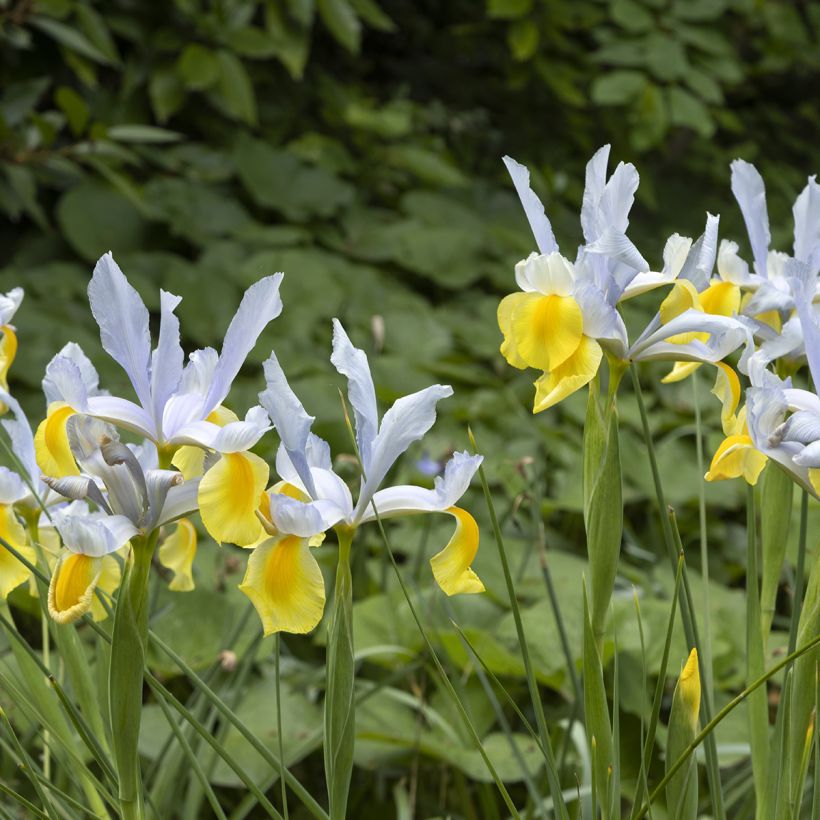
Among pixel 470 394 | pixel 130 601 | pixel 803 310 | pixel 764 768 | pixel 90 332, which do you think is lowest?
pixel 470 394

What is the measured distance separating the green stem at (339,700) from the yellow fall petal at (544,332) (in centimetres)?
15

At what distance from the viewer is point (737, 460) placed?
2.18 ft

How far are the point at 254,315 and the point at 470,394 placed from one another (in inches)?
59.6

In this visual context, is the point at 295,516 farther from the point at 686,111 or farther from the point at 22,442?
the point at 686,111

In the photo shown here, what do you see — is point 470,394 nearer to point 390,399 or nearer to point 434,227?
point 390,399

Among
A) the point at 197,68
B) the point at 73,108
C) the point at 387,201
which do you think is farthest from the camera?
the point at 387,201

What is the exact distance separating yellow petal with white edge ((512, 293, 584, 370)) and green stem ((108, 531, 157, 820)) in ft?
0.76

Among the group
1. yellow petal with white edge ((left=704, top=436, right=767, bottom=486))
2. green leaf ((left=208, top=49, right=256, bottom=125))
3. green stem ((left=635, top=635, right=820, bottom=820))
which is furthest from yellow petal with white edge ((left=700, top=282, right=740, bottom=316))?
green leaf ((left=208, top=49, right=256, bottom=125))

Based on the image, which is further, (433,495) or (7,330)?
(7,330)

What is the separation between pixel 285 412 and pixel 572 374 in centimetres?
18

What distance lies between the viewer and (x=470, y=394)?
2094 mm

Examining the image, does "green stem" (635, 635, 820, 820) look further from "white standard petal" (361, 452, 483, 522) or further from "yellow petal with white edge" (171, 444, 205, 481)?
"yellow petal with white edge" (171, 444, 205, 481)

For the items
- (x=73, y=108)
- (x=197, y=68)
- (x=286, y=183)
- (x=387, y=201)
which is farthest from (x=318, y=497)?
(x=387, y=201)

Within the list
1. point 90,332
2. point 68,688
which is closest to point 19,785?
point 68,688
